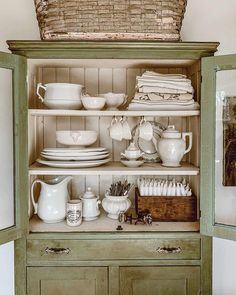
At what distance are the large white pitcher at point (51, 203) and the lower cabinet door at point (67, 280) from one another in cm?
28

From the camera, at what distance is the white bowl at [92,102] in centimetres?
187

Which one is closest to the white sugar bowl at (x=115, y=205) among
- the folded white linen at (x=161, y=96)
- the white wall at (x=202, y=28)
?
the folded white linen at (x=161, y=96)

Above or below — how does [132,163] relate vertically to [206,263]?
above

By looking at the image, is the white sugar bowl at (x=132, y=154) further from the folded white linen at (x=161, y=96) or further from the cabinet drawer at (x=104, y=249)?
the cabinet drawer at (x=104, y=249)

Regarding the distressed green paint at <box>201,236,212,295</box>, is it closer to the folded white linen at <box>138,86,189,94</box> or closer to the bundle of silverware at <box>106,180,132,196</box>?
the bundle of silverware at <box>106,180,132,196</box>

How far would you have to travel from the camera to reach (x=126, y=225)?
1.93 meters

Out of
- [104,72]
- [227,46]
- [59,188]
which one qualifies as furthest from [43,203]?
[227,46]

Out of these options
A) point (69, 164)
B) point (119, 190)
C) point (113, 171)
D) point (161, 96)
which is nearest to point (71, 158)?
point (69, 164)

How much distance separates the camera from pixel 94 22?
1742 millimetres

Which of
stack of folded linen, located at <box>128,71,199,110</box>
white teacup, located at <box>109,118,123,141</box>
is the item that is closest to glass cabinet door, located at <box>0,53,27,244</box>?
white teacup, located at <box>109,118,123,141</box>

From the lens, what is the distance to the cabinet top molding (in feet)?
5.72

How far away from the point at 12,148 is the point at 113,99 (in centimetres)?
61

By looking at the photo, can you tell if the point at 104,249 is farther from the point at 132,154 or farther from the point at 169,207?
the point at 132,154

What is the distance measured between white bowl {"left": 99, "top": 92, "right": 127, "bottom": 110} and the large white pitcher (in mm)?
535
